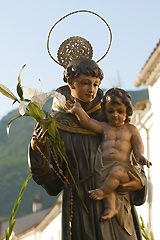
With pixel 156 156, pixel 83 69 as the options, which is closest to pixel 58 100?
pixel 83 69

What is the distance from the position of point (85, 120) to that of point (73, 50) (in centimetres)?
63

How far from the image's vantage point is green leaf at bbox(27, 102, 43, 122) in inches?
196

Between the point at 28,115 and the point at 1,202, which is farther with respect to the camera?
the point at 1,202

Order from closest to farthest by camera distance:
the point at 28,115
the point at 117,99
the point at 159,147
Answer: the point at 28,115 < the point at 117,99 < the point at 159,147

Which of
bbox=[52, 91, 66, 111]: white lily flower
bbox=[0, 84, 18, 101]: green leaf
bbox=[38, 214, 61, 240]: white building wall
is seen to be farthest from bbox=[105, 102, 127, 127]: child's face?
bbox=[38, 214, 61, 240]: white building wall

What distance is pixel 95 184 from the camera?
5238 millimetres

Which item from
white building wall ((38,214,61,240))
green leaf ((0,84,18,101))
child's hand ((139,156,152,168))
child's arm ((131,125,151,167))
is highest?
green leaf ((0,84,18,101))

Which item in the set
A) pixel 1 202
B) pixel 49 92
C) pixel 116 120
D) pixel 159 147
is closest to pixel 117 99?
pixel 116 120

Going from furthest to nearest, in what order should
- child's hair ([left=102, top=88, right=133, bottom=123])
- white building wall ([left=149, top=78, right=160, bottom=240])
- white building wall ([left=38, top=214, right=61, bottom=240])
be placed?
1. white building wall ([left=38, top=214, right=61, bottom=240])
2. white building wall ([left=149, top=78, right=160, bottom=240])
3. child's hair ([left=102, top=88, right=133, bottom=123])

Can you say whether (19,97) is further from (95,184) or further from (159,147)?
(159,147)

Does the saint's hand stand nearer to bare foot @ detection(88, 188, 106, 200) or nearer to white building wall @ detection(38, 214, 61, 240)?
bare foot @ detection(88, 188, 106, 200)

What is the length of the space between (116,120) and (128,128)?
0.28ft

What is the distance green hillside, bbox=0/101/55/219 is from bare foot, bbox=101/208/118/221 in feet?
221

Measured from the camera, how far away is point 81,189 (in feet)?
17.3
